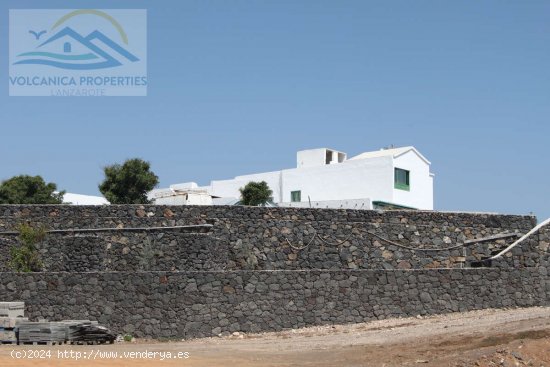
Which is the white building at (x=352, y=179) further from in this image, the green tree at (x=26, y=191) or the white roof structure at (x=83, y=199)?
the green tree at (x=26, y=191)

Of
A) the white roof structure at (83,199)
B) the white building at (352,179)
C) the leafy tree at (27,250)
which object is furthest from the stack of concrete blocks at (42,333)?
the white roof structure at (83,199)

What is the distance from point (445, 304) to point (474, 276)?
1.43m

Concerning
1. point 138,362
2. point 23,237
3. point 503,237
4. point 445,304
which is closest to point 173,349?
point 138,362

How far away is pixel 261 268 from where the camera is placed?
2762 cm

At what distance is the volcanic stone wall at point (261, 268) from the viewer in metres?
24.3

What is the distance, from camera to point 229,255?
90.0ft

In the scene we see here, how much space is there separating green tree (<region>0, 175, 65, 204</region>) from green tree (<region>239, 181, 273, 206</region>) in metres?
10.2

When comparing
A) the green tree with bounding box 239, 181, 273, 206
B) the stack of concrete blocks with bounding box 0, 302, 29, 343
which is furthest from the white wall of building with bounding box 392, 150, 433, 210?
the stack of concrete blocks with bounding box 0, 302, 29, 343

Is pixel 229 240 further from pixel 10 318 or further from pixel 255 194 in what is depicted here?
pixel 255 194

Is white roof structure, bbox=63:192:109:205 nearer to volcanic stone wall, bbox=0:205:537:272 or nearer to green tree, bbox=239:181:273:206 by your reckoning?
green tree, bbox=239:181:273:206

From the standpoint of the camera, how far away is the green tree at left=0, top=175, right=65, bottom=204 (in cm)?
4312

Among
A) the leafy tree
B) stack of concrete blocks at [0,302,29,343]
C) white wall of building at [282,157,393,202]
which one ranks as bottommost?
stack of concrete blocks at [0,302,29,343]

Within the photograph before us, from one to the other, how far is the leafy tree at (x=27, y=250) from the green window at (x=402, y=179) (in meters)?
26.4

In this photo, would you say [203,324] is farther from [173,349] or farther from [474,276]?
[474,276]
